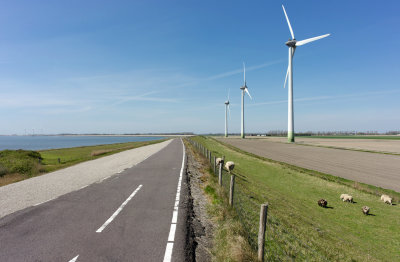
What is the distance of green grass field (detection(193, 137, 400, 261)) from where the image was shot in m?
7.68

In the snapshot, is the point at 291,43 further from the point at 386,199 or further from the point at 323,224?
the point at 323,224

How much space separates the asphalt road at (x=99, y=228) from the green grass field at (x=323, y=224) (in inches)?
124

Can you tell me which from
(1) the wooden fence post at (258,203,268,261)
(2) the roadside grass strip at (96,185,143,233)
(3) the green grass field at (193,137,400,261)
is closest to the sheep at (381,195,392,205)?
(3) the green grass field at (193,137,400,261)

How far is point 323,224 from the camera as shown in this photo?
11.9 meters

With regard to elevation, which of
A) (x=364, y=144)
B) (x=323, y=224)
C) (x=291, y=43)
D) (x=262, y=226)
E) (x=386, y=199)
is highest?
(x=291, y=43)

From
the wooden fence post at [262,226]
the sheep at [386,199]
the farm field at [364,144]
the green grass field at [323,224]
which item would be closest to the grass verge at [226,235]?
the wooden fence post at [262,226]

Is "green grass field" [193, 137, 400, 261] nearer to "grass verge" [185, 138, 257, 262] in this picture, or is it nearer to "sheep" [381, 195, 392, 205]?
"sheep" [381, 195, 392, 205]

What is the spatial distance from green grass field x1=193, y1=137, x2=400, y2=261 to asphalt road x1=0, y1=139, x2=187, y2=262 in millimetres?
3154

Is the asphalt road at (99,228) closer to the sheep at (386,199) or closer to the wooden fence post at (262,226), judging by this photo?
the wooden fence post at (262,226)

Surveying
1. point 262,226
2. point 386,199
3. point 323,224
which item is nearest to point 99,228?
point 262,226

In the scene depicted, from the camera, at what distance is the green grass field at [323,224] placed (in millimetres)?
7677

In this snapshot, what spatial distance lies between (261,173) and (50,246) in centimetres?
2145

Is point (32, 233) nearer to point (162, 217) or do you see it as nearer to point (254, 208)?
point (162, 217)

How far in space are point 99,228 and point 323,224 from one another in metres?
11.5
